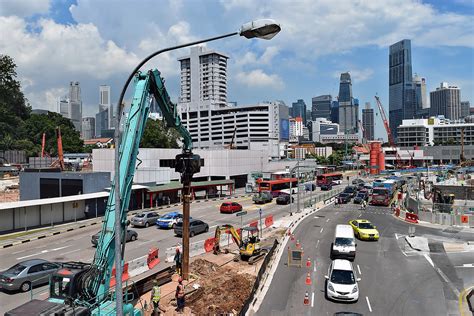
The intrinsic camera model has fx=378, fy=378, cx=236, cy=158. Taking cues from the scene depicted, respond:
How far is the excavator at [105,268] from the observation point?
12.0 m

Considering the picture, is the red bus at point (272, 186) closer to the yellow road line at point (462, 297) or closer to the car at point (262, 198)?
the car at point (262, 198)

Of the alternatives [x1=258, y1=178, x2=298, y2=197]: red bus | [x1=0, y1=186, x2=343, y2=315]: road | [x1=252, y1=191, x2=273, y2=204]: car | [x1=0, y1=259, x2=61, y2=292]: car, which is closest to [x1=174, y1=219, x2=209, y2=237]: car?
[x1=0, y1=186, x2=343, y2=315]: road

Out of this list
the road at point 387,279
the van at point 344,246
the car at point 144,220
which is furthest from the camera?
the car at point 144,220

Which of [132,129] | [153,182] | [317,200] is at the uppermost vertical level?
[132,129]

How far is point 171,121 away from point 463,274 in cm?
2110

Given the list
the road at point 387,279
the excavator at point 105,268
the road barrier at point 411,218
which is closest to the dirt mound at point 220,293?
the road at point 387,279

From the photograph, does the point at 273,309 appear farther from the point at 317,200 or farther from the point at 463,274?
the point at 317,200

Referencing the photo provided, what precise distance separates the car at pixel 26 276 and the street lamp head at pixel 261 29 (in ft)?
54.7

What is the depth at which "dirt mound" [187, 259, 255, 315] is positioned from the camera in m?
18.4

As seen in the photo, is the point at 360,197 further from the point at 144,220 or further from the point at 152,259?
Result: the point at 152,259

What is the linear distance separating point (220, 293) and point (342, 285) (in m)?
6.47

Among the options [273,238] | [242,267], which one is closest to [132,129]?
[242,267]

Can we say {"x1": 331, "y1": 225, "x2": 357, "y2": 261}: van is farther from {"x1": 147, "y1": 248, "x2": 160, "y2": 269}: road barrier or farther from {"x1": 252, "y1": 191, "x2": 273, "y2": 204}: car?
{"x1": 252, "y1": 191, "x2": 273, "y2": 204}: car

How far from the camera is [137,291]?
1930 centimetres
